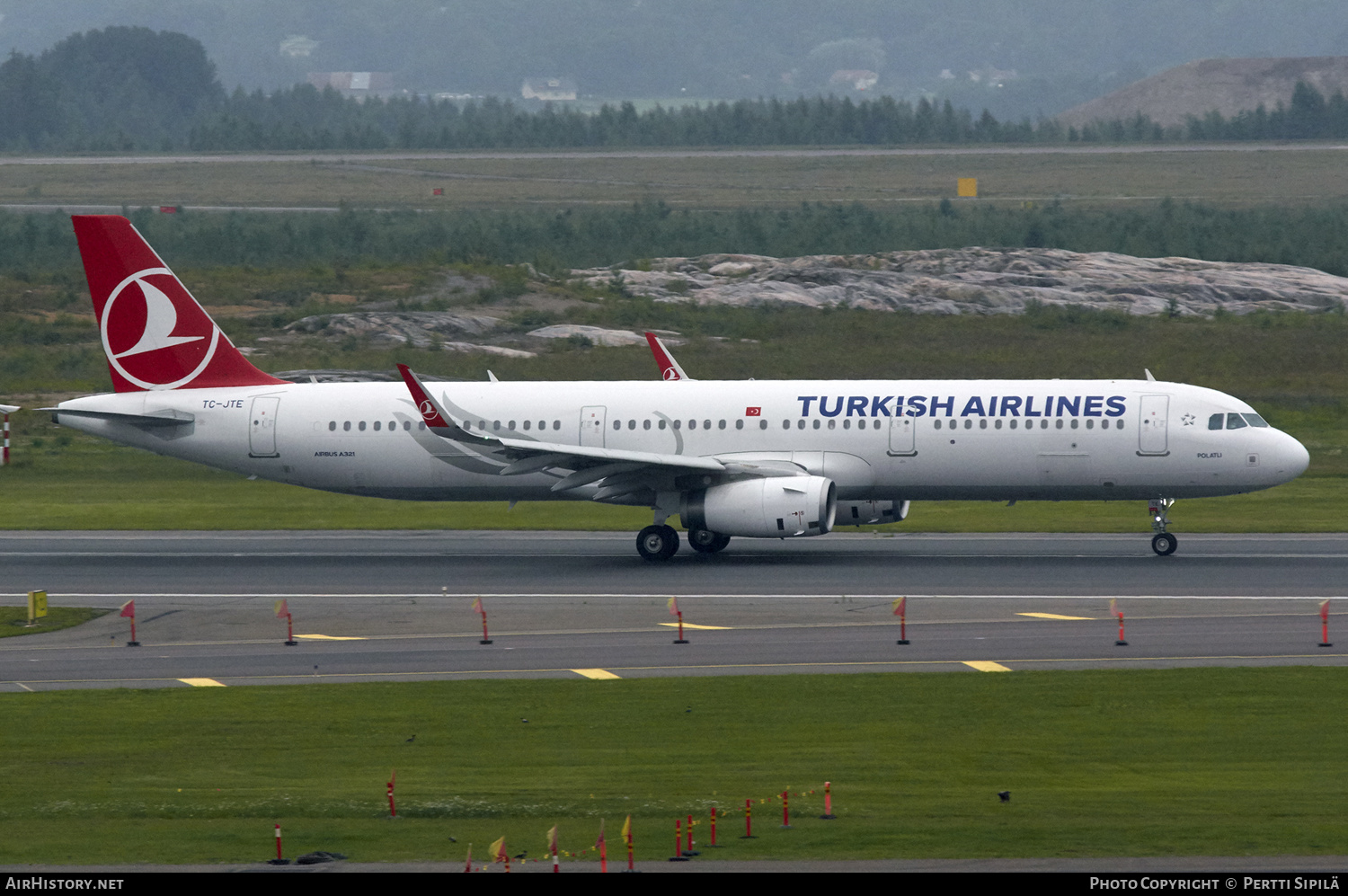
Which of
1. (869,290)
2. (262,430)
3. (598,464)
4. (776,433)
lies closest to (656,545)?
(598,464)

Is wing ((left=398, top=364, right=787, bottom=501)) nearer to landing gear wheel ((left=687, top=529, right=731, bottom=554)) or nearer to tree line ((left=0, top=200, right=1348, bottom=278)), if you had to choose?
landing gear wheel ((left=687, top=529, right=731, bottom=554))

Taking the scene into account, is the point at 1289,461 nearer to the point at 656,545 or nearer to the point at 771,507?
the point at 771,507

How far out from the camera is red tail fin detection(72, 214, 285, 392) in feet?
149

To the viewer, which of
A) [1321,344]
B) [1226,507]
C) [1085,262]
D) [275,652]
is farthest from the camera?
[1085,262]

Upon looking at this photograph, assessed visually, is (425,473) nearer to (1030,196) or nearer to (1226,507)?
(1226,507)

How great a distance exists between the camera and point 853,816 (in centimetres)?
1998

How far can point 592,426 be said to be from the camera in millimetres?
44250

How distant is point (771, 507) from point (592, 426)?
19.8 feet

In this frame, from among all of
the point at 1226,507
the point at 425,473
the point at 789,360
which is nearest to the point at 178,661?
the point at 425,473

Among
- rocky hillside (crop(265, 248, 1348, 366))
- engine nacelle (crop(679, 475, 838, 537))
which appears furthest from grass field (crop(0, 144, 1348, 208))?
engine nacelle (crop(679, 475, 838, 537))

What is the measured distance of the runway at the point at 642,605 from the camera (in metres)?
30.3

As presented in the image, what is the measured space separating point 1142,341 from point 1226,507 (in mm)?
28076

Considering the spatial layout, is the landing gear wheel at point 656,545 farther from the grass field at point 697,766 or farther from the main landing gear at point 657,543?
the grass field at point 697,766

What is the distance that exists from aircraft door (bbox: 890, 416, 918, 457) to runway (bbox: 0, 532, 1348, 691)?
8.51 ft
